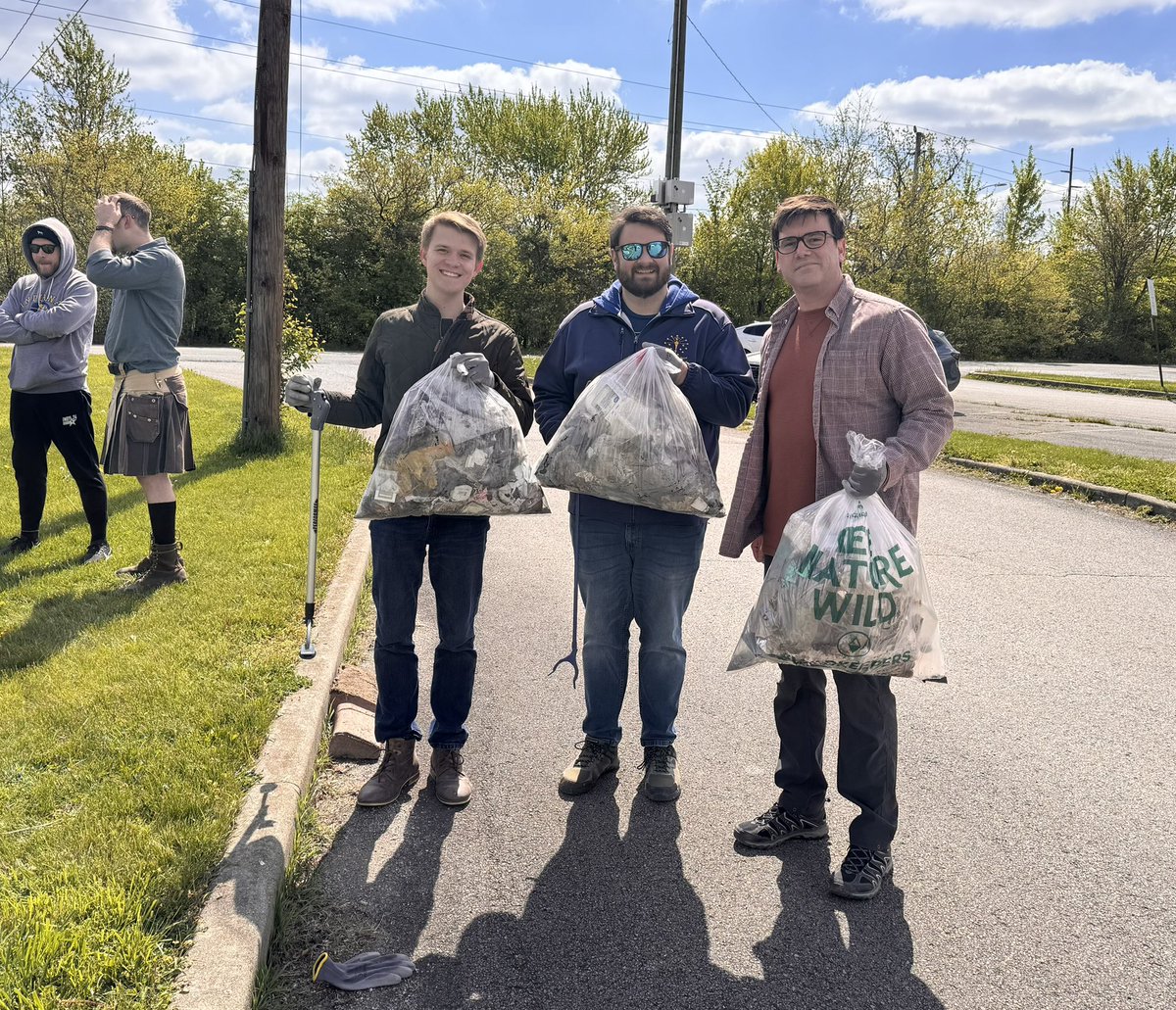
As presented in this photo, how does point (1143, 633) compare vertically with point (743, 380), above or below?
below

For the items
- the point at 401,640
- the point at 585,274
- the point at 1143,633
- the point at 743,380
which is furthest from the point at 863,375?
the point at 585,274

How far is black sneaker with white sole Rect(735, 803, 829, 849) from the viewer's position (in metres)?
3.32

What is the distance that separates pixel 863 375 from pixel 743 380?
0.52m

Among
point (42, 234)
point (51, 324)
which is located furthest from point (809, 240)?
point (42, 234)

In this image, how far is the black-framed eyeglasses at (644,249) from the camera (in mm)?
3373

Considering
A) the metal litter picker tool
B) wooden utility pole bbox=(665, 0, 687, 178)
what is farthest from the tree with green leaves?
the metal litter picker tool

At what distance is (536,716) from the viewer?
4.36 meters

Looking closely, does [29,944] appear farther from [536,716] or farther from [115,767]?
[536,716]

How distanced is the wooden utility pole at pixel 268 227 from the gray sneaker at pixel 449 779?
7.25 m

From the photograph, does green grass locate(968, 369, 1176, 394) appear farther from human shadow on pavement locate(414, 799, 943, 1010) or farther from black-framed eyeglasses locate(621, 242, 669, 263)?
human shadow on pavement locate(414, 799, 943, 1010)

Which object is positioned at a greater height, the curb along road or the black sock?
the black sock

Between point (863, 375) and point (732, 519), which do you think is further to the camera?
point (732, 519)

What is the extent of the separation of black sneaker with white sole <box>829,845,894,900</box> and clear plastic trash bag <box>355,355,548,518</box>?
1.58 meters

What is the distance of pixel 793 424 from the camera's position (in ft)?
10.6
